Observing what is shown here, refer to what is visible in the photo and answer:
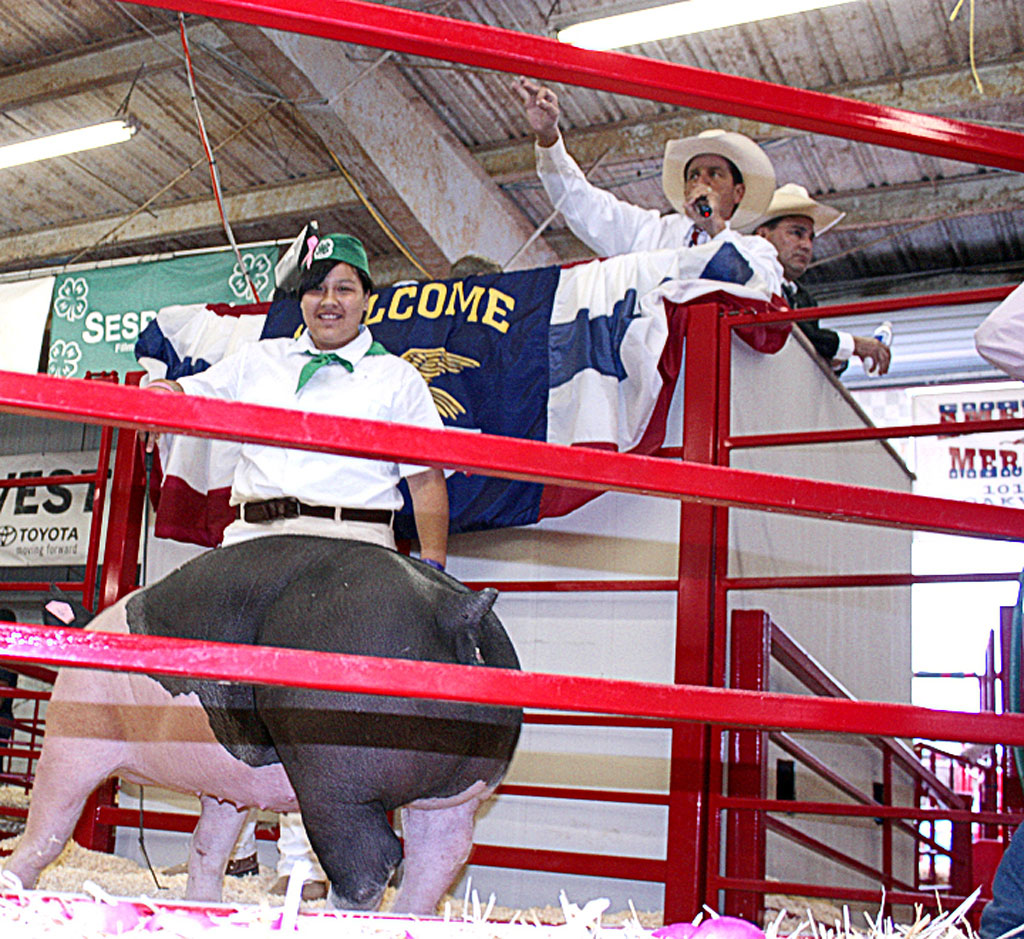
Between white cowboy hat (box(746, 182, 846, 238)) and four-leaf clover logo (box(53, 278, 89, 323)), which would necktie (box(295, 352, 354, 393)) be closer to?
white cowboy hat (box(746, 182, 846, 238))

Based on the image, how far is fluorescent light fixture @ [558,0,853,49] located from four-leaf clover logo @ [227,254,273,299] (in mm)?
2180

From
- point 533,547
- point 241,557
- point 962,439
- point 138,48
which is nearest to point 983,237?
point 962,439

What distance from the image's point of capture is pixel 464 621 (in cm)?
179

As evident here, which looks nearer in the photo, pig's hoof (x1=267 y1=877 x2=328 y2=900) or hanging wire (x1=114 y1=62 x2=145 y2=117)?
pig's hoof (x1=267 y1=877 x2=328 y2=900)

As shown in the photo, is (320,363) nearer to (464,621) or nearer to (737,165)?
(464,621)

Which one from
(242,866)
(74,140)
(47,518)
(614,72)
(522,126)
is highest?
(522,126)

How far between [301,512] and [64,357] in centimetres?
534


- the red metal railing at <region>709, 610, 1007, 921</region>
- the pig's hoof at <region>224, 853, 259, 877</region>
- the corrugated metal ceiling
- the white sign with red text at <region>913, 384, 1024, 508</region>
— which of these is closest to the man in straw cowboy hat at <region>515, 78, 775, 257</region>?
the red metal railing at <region>709, 610, 1007, 921</region>

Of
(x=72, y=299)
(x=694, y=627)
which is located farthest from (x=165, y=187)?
(x=694, y=627)

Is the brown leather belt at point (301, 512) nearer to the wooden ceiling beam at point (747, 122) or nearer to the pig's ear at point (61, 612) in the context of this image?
the pig's ear at point (61, 612)

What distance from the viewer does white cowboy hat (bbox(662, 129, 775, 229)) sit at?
4.22 metres

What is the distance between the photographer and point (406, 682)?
3.70ft

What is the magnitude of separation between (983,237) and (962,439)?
4.85 feet

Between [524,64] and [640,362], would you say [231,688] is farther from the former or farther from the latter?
[640,362]
